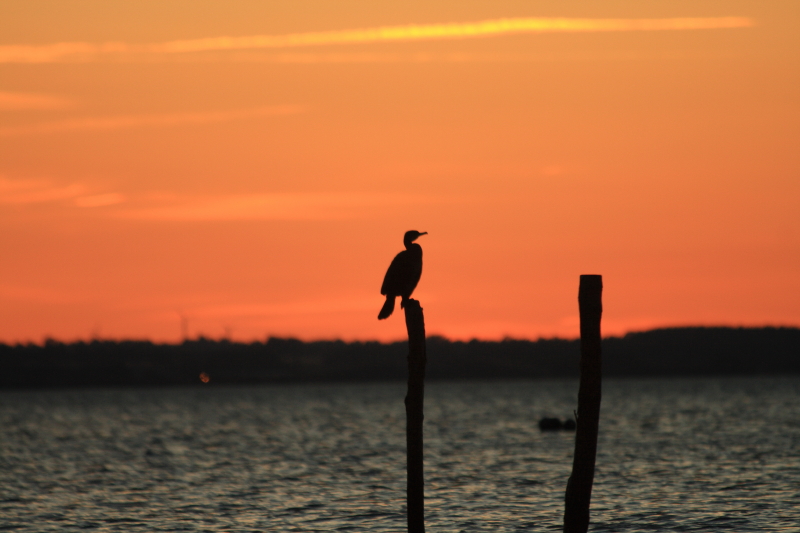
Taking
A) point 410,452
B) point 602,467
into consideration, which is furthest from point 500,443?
point 410,452

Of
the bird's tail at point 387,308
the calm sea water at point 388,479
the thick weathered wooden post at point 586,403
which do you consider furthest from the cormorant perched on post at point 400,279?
the calm sea water at point 388,479

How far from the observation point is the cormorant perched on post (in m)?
20.6

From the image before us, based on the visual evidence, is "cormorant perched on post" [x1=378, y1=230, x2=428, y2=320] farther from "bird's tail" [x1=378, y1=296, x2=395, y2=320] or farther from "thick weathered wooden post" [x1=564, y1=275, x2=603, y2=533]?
"thick weathered wooden post" [x1=564, y1=275, x2=603, y2=533]

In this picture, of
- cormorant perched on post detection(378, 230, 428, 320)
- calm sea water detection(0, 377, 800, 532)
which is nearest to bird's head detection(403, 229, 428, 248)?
cormorant perched on post detection(378, 230, 428, 320)

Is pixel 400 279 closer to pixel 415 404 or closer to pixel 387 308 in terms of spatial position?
pixel 387 308

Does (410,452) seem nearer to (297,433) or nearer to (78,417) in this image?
(297,433)

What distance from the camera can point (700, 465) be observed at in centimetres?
4906

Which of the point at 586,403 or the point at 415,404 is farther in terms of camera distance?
the point at 415,404

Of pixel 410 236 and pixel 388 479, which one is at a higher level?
pixel 410 236

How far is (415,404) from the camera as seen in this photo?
1983cm

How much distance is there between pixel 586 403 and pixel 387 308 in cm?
417

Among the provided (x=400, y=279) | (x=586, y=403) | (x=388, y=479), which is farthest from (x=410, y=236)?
(x=388, y=479)

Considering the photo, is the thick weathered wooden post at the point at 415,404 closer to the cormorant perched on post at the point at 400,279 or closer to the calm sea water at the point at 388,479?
the cormorant perched on post at the point at 400,279

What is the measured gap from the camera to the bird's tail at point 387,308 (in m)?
20.3
